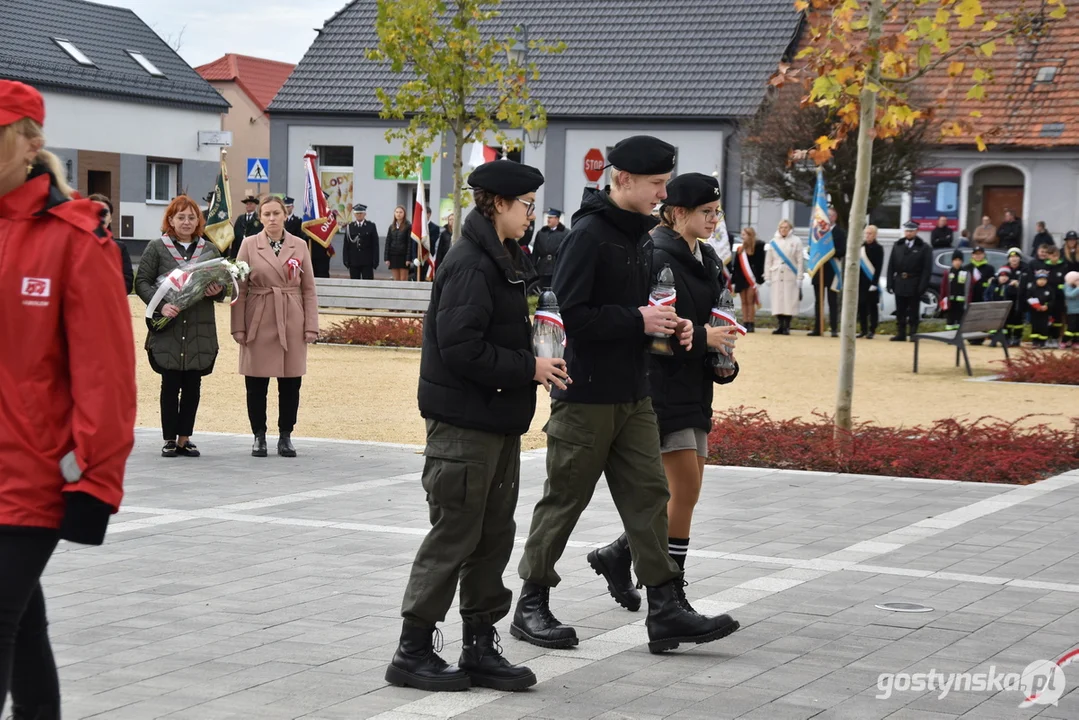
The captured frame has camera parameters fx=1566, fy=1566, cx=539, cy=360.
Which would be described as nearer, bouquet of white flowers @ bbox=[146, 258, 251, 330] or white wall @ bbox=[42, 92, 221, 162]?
bouquet of white flowers @ bbox=[146, 258, 251, 330]

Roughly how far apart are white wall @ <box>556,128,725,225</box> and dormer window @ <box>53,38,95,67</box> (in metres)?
14.4

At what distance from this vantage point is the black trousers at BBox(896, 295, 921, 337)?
24547mm

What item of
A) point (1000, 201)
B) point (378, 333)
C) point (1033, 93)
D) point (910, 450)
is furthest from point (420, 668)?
point (1033, 93)

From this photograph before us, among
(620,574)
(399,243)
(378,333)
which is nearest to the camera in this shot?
(620,574)

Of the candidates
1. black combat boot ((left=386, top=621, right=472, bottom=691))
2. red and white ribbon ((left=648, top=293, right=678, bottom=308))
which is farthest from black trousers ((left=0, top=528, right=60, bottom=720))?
red and white ribbon ((left=648, top=293, right=678, bottom=308))

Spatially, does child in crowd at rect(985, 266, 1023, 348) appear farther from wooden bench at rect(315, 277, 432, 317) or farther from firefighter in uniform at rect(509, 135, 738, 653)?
firefighter in uniform at rect(509, 135, 738, 653)

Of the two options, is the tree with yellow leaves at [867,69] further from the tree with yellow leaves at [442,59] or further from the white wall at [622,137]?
the white wall at [622,137]

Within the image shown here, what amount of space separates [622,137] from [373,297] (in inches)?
771

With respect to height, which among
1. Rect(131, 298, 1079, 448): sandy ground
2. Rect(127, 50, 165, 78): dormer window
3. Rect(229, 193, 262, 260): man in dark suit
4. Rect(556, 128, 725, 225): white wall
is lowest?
Rect(131, 298, 1079, 448): sandy ground

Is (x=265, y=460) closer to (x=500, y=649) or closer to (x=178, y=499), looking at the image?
(x=178, y=499)

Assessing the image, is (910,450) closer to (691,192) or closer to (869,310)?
(691,192)

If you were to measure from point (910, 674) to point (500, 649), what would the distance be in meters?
1.49

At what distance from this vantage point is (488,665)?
216 inches

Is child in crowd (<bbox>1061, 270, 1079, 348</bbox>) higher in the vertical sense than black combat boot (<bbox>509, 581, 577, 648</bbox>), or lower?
higher
